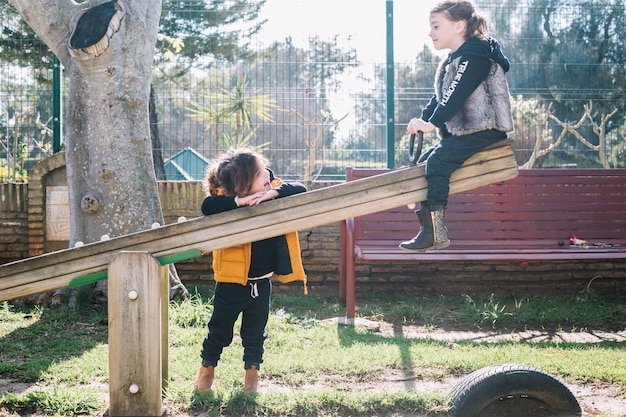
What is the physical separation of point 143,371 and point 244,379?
99cm

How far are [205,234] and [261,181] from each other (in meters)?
0.63

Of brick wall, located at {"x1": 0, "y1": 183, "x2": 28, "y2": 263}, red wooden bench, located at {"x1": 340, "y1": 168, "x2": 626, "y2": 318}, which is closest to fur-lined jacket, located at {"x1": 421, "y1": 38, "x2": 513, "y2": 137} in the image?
red wooden bench, located at {"x1": 340, "y1": 168, "x2": 626, "y2": 318}

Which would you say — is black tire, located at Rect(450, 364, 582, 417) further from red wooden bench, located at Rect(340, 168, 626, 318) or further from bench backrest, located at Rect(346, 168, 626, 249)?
bench backrest, located at Rect(346, 168, 626, 249)

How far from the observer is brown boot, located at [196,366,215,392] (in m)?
3.62

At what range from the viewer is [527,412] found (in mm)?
3006

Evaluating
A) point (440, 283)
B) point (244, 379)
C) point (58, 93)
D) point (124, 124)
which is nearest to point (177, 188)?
point (124, 124)

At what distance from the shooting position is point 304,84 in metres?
7.45

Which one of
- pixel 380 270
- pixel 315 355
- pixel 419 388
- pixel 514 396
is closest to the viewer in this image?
pixel 514 396

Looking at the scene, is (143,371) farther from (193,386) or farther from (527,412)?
(527,412)

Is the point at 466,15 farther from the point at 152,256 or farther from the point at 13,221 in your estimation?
the point at 13,221

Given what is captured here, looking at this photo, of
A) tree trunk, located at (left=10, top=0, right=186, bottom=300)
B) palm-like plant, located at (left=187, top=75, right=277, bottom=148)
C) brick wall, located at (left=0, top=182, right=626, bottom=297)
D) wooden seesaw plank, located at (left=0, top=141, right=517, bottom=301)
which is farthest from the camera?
palm-like plant, located at (left=187, top=75, right=277, bottom=148)

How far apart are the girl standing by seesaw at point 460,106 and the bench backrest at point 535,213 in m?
3.13

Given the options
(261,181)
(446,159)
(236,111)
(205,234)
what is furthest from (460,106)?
(236,111)

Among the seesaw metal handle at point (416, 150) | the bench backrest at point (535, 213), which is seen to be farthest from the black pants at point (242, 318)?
the bench backrest at point (535, 213)
